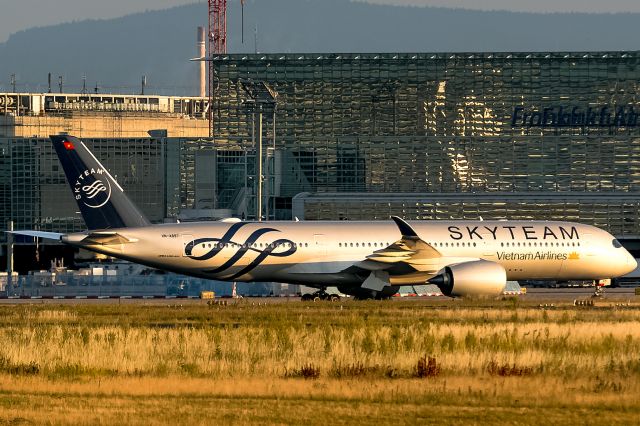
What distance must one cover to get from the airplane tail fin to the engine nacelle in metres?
14.7

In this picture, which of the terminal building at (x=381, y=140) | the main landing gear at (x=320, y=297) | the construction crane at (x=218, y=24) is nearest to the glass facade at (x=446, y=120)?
the terminal building at (x=381, y=140)

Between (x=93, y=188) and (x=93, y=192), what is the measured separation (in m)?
0.20

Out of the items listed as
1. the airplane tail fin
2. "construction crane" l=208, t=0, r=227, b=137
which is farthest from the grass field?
"construction crane" l=208, t=0, r=227, b=137

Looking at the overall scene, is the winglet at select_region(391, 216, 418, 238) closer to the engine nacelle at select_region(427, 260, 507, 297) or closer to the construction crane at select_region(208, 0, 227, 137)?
the engine nacelle at select_region(427, 260, 507, 297)

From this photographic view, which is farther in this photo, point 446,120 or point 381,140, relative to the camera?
A: point 446,120

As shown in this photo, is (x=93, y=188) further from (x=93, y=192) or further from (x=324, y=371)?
(x=324, y=371)

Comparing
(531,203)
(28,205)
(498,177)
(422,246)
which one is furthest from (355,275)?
(28,205)

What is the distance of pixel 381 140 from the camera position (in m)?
144

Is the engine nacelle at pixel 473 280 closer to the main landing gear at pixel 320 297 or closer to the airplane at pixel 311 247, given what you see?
the airplane at pixel 311 247

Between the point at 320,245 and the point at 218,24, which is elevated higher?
the point at 218,24

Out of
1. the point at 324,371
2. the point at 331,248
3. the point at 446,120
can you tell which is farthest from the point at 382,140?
the point at 324,371

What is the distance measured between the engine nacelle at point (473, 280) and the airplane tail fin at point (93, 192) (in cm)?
1468

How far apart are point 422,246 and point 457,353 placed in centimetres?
3115

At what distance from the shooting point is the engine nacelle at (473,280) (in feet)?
218
